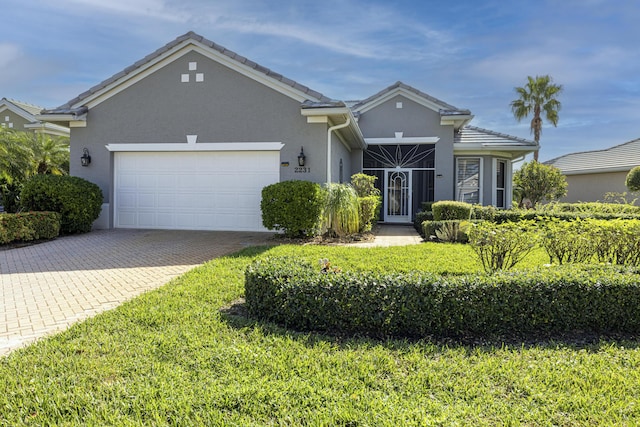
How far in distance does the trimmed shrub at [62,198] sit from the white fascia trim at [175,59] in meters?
2.78

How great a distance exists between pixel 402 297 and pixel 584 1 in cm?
958

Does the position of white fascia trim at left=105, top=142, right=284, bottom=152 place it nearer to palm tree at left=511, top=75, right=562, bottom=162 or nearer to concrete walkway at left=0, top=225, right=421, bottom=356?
concrete walkway at left=0, top=225, right=421, bottom=356

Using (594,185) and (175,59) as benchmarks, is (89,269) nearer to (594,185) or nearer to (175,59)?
(175,59)

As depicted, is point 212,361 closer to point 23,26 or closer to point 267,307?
point 267,307

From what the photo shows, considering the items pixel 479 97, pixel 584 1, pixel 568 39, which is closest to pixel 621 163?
pixel 479 97

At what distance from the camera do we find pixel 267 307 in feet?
14.6

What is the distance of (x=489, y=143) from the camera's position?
1708 centimetres

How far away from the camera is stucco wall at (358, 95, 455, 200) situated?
1725 centimetres

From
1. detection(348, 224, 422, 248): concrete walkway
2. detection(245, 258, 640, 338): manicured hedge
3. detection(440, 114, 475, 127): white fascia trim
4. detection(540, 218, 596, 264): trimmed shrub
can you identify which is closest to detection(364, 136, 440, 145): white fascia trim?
detection(440, 114, 475, 127): white fascia trim

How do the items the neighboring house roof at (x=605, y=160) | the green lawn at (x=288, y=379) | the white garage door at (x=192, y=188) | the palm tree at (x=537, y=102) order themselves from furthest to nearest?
the palm tree at (x=537, y=102) → the neighboring house roof at (x=605, y=160) → the white garage door at (x=192, y=188) → the green lawn at (x=288, y=379)

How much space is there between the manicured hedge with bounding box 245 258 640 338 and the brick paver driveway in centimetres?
251

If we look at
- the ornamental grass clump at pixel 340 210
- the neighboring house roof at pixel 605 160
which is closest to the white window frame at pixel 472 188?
the ornamental grass clump at pixel 340 210

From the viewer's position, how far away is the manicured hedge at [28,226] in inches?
379

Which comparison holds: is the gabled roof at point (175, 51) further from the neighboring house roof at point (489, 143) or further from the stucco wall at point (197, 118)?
the neighboring house roof at point (489, 143)
